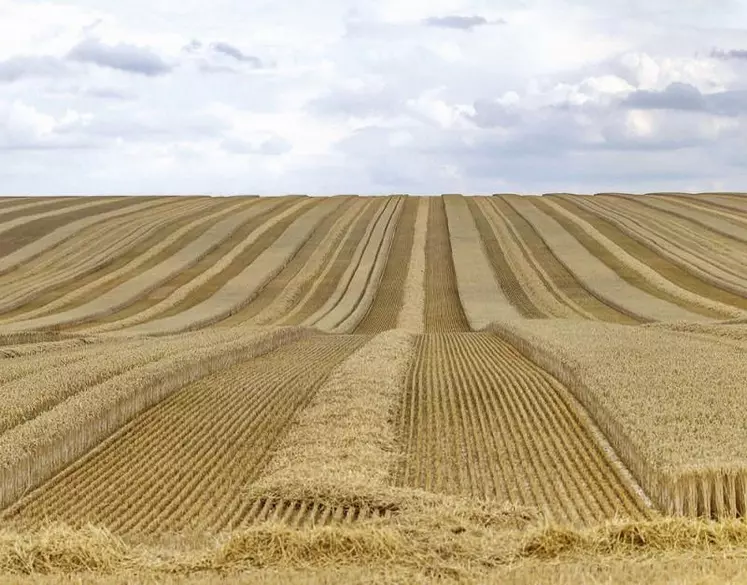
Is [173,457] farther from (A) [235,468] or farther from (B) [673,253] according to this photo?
(B) [673,253]

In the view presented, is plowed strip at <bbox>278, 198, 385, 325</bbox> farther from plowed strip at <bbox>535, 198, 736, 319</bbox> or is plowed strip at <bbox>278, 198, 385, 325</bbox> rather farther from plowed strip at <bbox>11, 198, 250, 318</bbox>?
plowed strip at <bbox>535, 198, 736, 319</bbox>

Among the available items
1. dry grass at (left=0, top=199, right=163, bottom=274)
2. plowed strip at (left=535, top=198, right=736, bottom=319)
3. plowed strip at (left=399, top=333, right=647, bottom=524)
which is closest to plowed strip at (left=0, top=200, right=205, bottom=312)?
dry grass at (left=0, top=199, right=163, bottom=274)

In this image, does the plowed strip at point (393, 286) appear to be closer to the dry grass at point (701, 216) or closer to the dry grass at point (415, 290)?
the dry grass at point (415, 290)

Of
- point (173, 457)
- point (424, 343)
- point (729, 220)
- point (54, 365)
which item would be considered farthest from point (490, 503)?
point (729, 220)

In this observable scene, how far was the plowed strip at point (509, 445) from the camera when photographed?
1419cm

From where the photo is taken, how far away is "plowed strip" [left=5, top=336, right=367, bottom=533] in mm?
13820

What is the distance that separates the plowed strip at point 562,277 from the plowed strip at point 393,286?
7135 mm

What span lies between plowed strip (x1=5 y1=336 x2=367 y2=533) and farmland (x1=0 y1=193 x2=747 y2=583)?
56mm

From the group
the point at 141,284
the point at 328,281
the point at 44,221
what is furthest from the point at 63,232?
the point at 328,281

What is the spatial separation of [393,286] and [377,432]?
34.4 m

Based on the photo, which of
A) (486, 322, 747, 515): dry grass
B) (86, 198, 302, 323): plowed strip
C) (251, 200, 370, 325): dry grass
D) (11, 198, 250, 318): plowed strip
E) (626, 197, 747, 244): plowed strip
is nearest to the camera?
(486, 322, 747, 515): dry grass

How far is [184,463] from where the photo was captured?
1639cm

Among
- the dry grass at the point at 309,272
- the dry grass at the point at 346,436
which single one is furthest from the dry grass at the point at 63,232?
the dry grass at the point at 346,436

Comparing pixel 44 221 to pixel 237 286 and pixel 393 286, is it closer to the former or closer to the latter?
pixel 237 286
